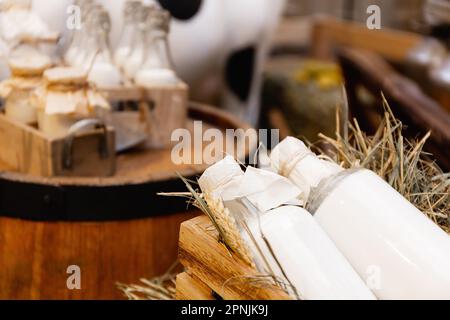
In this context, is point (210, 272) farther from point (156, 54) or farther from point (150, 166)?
point (156, 54)

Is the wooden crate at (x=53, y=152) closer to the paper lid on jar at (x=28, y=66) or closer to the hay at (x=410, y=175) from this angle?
the paper lid on jar at (x=28, y=66)

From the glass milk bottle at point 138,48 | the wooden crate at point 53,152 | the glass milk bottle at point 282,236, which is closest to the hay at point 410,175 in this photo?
the glass milk bottle at point 282,236

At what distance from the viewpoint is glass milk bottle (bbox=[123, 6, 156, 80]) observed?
144cm

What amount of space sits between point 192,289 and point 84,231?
0.37 meters

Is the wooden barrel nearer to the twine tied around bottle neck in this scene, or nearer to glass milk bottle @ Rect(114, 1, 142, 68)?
the twine tied around bottle neck

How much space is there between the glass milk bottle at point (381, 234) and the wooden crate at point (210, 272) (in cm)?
12

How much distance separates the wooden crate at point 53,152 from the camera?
1.21 metres

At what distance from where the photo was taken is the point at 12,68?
131cm

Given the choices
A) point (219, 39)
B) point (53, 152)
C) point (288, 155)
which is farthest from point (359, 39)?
point (288, 155)

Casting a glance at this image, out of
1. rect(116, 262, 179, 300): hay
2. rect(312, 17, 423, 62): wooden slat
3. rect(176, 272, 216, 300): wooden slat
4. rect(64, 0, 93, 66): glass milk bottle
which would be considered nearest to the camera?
rect(176, 272, 216, 300): wooden slat

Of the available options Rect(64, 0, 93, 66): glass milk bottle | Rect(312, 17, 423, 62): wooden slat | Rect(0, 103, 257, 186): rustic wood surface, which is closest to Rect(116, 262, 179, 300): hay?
Rect(0, 103, 257, 186): rustic wood surface

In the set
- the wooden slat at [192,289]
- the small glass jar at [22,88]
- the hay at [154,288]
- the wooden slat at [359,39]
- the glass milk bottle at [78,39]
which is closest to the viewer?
the wooden slat at [192,289]

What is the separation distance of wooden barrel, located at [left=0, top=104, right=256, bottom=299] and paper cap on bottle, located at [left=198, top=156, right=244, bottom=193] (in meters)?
0.35
